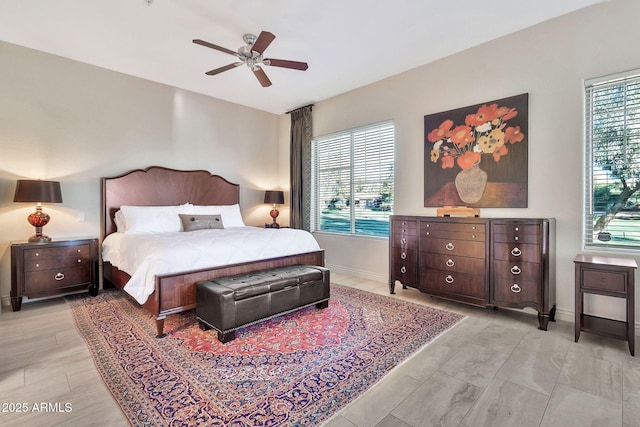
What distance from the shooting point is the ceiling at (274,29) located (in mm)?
2889

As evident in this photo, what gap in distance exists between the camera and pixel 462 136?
12.2 feet

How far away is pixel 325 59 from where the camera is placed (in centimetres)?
393

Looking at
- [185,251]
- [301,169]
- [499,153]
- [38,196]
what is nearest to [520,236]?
[499,153]

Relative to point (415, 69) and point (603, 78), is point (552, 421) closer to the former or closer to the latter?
point (603, 78)

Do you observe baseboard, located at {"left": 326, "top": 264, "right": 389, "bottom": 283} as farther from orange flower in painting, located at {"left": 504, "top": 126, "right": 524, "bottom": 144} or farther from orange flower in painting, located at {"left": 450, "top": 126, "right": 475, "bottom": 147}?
orange flower in painting, located at {"left": 504, "top": 126, "right": 524, "bottom": 144}

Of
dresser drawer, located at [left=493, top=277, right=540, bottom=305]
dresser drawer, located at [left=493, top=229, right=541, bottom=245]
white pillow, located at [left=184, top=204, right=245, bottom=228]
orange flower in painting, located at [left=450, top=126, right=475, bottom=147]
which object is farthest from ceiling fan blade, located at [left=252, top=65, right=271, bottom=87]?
dresser drawer, located at [left=493, top=277, right=540, bottom=305]

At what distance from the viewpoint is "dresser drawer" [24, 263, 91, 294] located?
3.36 meters

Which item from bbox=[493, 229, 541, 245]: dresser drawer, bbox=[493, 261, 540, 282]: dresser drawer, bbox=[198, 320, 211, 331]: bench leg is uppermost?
bbox=[493, 229, 541, 245]: dresser drawer

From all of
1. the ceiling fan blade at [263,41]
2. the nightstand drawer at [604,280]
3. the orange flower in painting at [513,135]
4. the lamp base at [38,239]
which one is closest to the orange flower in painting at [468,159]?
the orange flower in painting at [513,135]

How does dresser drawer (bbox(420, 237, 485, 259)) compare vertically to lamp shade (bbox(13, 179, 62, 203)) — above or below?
below

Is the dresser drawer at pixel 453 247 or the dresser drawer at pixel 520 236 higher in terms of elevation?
the dresser drawer at pixel 520 236

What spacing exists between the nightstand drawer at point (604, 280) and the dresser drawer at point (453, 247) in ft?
2.68

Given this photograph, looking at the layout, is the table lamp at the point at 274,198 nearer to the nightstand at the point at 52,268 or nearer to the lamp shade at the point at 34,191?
the nightstand at the point at 52,268

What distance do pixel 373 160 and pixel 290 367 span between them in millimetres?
3375
